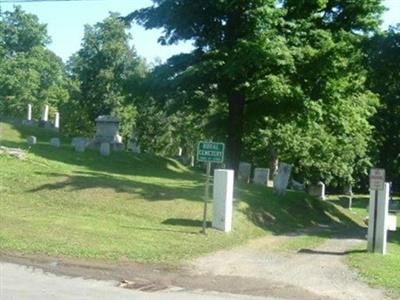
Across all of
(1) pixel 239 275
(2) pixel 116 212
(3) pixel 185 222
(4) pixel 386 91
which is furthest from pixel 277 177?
(1) pixel 239 275

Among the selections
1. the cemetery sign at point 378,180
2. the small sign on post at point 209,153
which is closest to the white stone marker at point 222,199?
the small sign on post at point 209,153

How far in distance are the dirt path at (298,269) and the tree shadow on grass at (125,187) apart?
5.03 m

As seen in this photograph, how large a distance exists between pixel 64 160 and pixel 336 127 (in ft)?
42.0

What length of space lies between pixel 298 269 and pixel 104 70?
4552 cm

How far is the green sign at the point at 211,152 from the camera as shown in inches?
649

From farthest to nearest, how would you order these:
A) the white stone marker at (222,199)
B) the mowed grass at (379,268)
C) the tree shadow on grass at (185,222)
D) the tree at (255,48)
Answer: the tree at (255,48) < the tree shadow on grass at (185,222) < the white stone marker at (222,199) < the mowed grass at (379,268)

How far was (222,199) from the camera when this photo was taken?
58.2ft

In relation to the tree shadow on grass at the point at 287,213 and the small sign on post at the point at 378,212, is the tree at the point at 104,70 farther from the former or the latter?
the small sign on post at the point at 378,212

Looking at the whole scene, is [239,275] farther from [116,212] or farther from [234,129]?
[234,129]

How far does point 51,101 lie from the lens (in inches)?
2884

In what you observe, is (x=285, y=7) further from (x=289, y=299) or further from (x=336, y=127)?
(x=289, y=299)

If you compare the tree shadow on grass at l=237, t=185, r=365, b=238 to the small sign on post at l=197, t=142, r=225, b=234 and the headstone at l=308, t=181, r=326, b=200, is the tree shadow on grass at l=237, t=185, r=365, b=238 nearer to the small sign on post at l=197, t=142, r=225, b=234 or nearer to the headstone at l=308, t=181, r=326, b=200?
the small sign on post at l=197, t=142, r=225, b=234

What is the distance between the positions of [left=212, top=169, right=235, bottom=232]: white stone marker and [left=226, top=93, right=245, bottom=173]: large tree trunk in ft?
32.1

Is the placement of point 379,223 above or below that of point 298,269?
above
